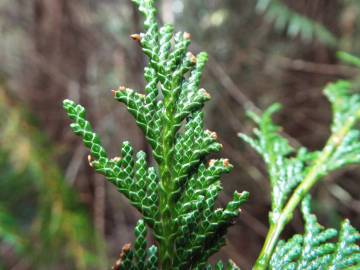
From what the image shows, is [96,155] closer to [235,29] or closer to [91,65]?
[91,65]

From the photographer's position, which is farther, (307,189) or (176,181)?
(307,189)

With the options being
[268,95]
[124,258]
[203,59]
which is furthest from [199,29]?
[124,258]

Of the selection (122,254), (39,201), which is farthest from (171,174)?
(39,201)

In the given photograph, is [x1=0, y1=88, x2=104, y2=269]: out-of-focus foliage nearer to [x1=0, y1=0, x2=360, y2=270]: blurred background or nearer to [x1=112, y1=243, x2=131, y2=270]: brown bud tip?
[x1=0, y1=0, x2=360, y2=270]: blurred background

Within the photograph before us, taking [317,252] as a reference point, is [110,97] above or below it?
above

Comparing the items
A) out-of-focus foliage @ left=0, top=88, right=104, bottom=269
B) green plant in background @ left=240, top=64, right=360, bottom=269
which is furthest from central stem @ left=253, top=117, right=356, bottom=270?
out-of-focus foliage @ left=0, top=88, right=104, bottom=269

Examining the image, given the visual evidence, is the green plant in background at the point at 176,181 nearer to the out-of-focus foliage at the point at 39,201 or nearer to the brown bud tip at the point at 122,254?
the brown bud tip at the point at 122,254

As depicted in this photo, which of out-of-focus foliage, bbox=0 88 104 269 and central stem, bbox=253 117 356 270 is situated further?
out-of-focus foliage, bbox=0 88 104 269

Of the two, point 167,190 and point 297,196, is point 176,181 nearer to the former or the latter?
point 167,190
